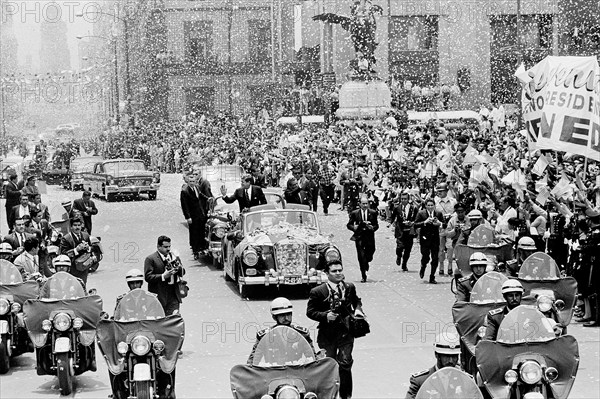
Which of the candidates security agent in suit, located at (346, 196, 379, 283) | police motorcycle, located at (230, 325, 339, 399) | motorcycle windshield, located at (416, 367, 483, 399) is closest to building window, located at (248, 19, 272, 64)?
security agent in suit, located at (346, 196, 379, 283)

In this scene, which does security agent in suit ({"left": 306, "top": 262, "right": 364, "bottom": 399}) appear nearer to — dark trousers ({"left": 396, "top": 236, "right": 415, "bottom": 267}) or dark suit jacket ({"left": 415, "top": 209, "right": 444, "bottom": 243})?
dark suit jacket ({"left": 415, "top": 209, "right": 444, "bottom": 243})

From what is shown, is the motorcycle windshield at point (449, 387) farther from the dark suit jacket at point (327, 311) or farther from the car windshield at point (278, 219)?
the car windshield at point (278, 219)

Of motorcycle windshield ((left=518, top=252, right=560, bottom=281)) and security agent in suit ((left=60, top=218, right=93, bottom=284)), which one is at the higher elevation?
motorcycle windshield ((left=518, top=252, right=560, bottom=281))

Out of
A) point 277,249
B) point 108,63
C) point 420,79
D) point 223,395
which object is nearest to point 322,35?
point 420,79

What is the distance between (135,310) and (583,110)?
29.6 ft

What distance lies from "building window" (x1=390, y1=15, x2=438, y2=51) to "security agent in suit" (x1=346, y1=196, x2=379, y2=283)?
52.4 metres

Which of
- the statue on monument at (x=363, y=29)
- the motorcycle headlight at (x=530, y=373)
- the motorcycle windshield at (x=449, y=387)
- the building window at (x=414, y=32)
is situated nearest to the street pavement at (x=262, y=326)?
the motorcycle headlight at (x=530, y=373)

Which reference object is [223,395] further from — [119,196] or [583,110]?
[119,196]

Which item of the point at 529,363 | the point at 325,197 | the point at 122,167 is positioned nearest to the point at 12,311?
the point at 529,363

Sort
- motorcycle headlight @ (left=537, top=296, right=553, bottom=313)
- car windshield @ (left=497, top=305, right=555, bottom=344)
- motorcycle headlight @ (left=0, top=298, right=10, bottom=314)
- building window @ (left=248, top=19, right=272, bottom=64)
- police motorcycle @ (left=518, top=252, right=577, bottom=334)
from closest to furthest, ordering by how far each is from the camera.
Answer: car windshield @ (left=497, top=305, right=555, bottom=344) < motorcycle headlight @ (left=537, top=296, right=553, bottom=313) < police motorcycle @ (left=518, top=252, right=577, bottom=334) < motorcycle headlight @ (left=0, top=298, right=10, bottom=314) < building window @ (left=248, top=19, right=272, bottom=64)

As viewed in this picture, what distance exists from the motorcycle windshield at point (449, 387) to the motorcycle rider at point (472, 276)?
5367 millimetres

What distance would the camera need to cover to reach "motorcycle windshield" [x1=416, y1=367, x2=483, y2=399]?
27.6 feet

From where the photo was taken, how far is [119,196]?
4331 centimetres

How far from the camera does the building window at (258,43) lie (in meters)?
93.4
